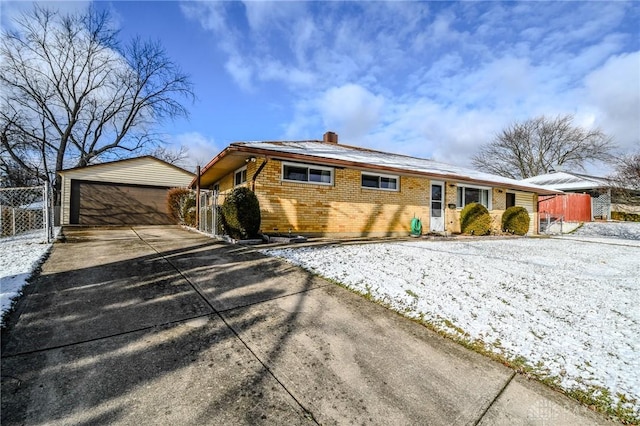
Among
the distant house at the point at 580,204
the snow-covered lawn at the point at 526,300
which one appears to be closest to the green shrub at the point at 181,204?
→ the snow-covered lawn at the point at 526,300

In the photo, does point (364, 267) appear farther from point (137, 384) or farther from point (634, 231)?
point (634, 231)

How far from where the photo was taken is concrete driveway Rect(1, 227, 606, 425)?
1761 mm

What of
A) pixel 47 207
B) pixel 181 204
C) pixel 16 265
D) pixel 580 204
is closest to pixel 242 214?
pixel 16 265

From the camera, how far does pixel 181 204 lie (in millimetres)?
14711

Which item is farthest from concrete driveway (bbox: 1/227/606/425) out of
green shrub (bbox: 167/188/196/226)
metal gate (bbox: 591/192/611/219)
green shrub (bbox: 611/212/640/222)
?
metal gate (bbox: 591/192/611/219)

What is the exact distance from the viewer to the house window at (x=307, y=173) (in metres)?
9.06

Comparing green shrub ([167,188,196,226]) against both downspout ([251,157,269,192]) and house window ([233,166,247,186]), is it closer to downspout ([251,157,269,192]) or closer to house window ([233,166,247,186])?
house window ([233,166,247,186])

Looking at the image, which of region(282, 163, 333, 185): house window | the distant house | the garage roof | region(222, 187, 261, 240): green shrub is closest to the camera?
region(222, 187, 261, 240): green shrub

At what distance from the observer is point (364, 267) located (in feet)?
16.1

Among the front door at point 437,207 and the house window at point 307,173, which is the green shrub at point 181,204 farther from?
the front door at point 437,207

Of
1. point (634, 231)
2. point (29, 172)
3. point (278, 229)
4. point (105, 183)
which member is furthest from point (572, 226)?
point (29, 172)

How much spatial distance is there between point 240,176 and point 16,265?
22.4 ft

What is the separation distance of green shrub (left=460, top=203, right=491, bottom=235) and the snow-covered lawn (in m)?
4.98

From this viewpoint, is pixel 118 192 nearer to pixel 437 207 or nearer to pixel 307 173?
pixel 307 173
